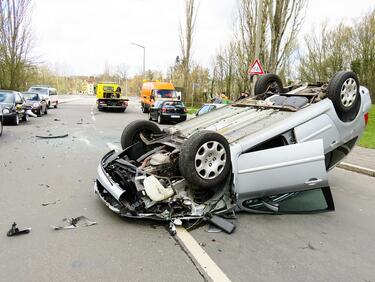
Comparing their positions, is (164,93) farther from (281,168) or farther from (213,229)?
(213,229)

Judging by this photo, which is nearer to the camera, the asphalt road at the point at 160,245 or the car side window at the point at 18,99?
the asphalt road at the point at 160,245

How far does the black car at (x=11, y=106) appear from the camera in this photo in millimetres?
14469

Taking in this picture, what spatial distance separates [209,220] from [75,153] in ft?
18.7

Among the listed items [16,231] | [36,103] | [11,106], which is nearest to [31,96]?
[36,103]

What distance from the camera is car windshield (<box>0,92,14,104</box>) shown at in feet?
49.1

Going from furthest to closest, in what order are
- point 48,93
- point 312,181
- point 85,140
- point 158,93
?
point 48,93 → point 158,93 → point 85,140 → point 312,181

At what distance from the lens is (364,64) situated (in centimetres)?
2944

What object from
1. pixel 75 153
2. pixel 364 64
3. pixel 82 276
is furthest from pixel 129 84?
pixel 82 276

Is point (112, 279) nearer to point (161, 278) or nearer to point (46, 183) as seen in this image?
point (161, 278)

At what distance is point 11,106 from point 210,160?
13.2 m

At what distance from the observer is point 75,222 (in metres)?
4.11

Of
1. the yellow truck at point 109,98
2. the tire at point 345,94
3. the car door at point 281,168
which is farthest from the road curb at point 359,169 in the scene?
the yellow truck at point 109,98

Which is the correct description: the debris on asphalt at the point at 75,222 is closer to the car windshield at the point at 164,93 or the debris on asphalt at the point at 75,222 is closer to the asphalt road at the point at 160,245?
the asphalt road at the point at 160,245

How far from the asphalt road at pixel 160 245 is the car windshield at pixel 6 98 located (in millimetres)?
10830
